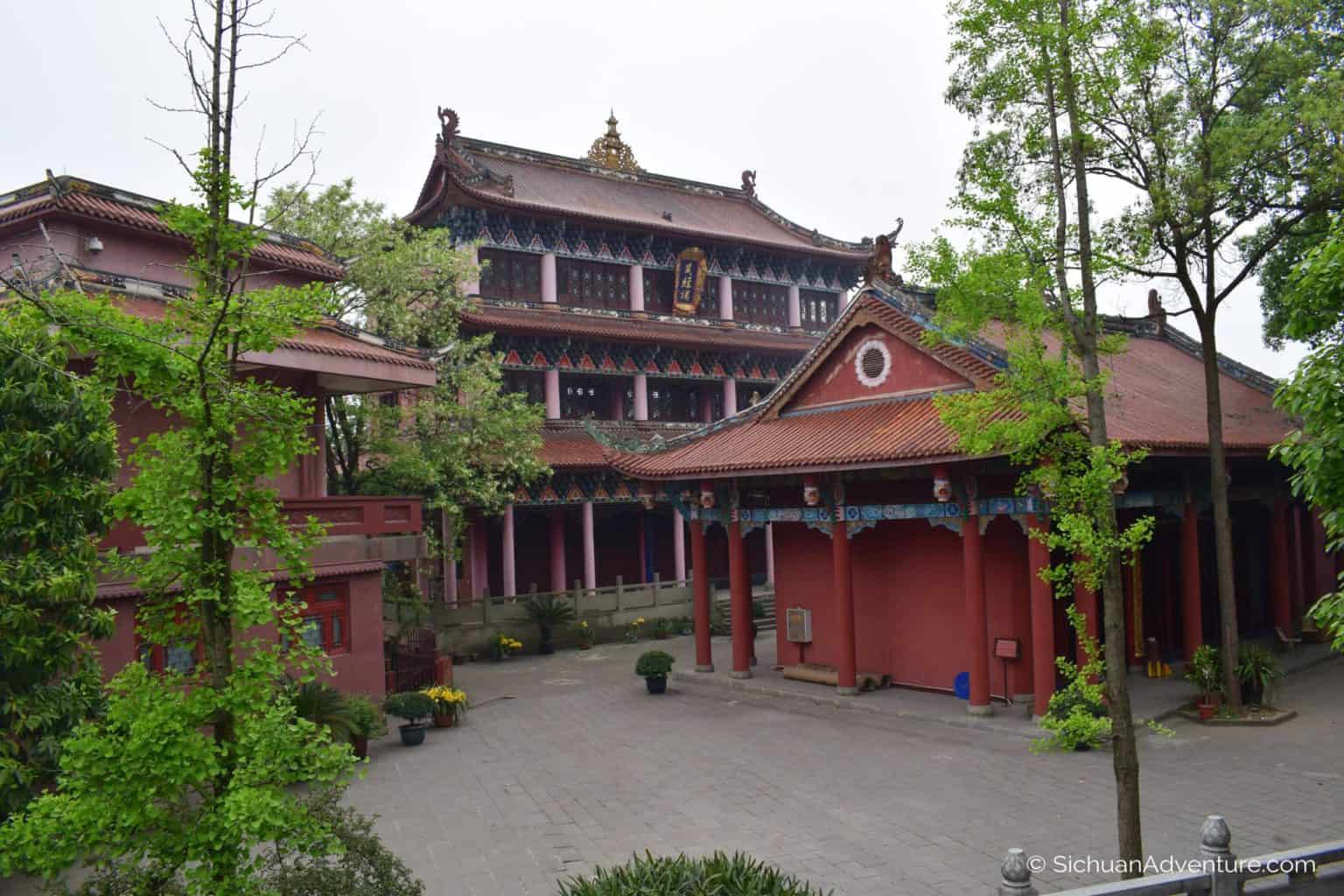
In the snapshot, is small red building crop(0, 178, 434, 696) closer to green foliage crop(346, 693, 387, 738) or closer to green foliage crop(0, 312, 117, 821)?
green foliage crop(346, 693, 387, 738)

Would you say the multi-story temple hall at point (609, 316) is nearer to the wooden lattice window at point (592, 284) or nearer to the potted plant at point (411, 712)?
the wooden lattice window at point (592, 284)

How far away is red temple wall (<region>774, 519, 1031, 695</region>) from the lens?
47.9 ft

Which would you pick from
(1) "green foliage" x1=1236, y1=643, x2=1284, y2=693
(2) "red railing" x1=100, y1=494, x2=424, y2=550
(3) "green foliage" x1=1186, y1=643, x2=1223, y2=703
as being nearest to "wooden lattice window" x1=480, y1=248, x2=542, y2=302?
(2) "red railing" x1=100, y1=494, x2=424, y2=550

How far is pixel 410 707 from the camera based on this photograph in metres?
14.1

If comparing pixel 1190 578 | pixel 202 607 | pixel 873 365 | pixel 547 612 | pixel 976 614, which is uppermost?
pixel 873 365

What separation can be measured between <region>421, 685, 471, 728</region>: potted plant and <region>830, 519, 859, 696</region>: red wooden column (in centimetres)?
617

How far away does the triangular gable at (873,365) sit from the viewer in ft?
48.4

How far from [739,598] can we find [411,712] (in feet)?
20.5

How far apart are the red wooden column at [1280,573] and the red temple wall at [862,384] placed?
812 cm

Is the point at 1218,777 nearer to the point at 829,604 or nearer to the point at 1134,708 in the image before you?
the point at 1134,708

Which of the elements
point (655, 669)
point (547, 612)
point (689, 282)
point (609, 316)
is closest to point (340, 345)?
point (655, 669)

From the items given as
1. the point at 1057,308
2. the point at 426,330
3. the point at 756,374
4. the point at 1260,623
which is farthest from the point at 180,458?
the point at 756,374

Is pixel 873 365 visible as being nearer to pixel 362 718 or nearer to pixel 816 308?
pixel 362 718

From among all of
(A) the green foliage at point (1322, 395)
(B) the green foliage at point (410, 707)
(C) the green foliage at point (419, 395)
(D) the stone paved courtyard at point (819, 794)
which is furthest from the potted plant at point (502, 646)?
(A) the green foliage at point (1322, 395)
